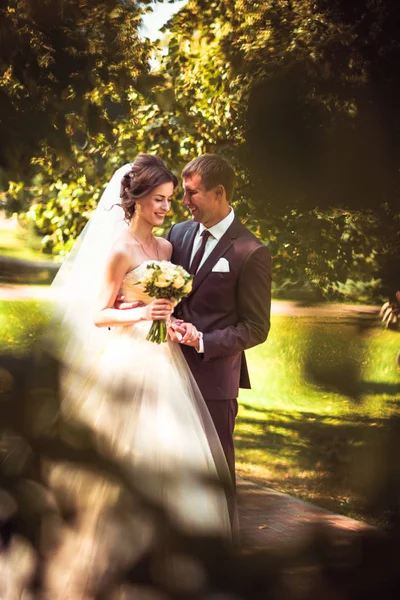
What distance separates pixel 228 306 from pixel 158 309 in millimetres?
451

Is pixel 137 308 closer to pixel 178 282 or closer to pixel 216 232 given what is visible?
pixel 178 282

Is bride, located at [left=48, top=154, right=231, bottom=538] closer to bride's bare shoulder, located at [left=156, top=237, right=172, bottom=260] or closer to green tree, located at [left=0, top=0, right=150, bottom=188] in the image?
bride's bare shoulder, located at [left=156, top=237, right=172, bottom=260]

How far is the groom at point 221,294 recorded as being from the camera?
3418mm

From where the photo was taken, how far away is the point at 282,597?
4.04 ft

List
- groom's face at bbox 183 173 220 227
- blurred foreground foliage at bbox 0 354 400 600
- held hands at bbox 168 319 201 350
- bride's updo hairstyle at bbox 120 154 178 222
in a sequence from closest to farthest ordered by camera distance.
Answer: blurred foreground foliage at bbox 0 354 400 600, held hands at bbox 168 319 201 350, bride's updo hairstyle at bbox 120 154 178 222, groom's face at bbox 183 173 220 227

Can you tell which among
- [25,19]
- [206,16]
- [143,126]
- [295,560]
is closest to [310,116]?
[25,19]

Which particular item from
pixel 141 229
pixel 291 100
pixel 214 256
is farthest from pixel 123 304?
pixel 291 100

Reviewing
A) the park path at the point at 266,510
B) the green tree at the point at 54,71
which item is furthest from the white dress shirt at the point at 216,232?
the green tree at the point at 54,71

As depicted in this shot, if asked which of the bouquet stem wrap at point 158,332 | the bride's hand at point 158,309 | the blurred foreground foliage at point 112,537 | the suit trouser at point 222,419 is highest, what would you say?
the blurred foreground foliage at point 112,537

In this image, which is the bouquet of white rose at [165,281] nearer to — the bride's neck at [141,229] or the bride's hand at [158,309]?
the bride's hand at [158,309]

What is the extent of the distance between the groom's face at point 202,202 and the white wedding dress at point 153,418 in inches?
15.2

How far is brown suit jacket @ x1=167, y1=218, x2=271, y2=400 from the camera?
3.41 metres

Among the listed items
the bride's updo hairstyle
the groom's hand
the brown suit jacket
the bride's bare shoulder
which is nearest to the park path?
the brown suit jacket

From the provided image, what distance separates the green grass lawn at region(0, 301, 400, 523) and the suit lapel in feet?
1.92
